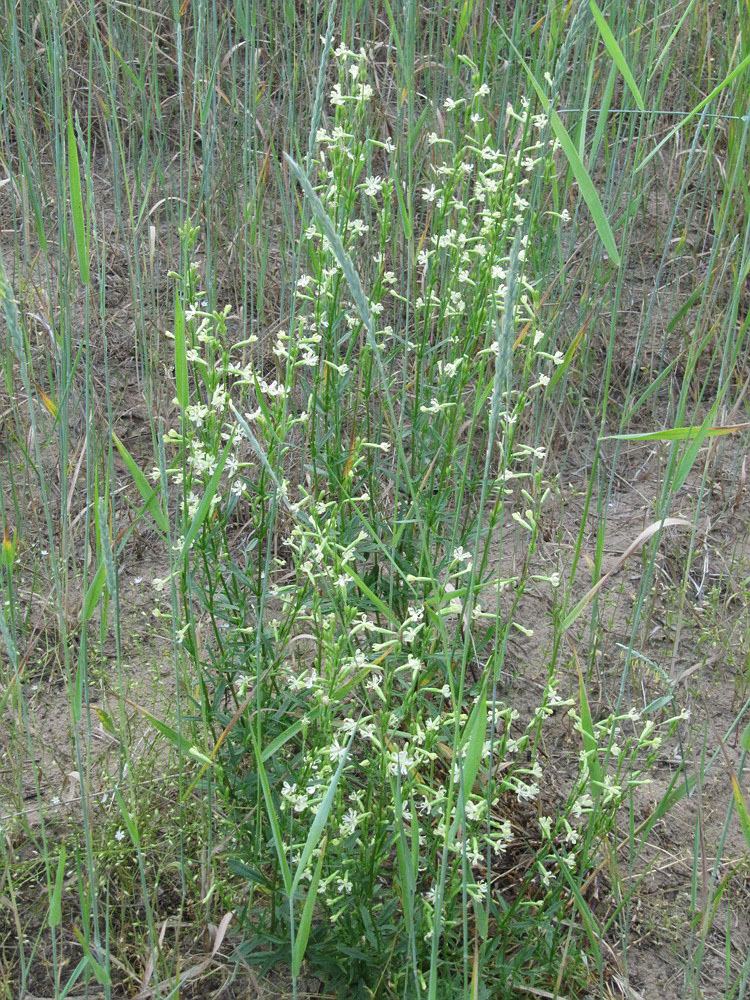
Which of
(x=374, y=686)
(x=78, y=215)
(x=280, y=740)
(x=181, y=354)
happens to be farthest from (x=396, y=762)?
(x=78, y=215)

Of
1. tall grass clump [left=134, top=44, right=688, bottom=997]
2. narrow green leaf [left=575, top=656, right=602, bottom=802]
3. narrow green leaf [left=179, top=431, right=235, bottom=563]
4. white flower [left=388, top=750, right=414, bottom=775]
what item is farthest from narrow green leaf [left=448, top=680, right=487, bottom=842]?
narrow green leaf [left=179, top=431, right=235, bottom=563]

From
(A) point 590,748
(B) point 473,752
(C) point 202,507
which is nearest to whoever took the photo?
(B) point 473,752

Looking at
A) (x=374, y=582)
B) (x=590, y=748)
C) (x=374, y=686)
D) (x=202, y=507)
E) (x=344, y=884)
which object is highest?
(x=202, y=507)

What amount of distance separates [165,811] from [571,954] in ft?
2.88

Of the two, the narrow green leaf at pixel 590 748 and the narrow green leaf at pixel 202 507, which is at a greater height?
the narrow green leaf at pixel 202 507

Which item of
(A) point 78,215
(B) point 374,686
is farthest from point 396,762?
(A) point 78,215

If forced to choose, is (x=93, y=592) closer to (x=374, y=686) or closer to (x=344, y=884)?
(x=374, y=686)

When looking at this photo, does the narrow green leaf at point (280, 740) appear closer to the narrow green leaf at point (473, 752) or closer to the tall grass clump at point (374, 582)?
the tall grass clump at point (374, 582)

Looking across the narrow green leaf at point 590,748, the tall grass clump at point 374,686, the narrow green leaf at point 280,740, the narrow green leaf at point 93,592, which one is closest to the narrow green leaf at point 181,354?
the tall grass clump at point 374,686

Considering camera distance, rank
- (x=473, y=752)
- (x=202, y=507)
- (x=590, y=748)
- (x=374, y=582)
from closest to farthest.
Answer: (x=473, y=752), (x=202, y=507), (x=590, y=748), (x=374, y=582)

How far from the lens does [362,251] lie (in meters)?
3.03

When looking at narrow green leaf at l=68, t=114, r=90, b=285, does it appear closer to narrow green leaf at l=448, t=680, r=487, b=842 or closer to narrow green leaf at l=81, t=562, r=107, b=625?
narrow green leaf at l=81, t=562, r=107, b=625

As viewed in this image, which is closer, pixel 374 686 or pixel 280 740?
pixel 374 686

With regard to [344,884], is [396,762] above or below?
above
